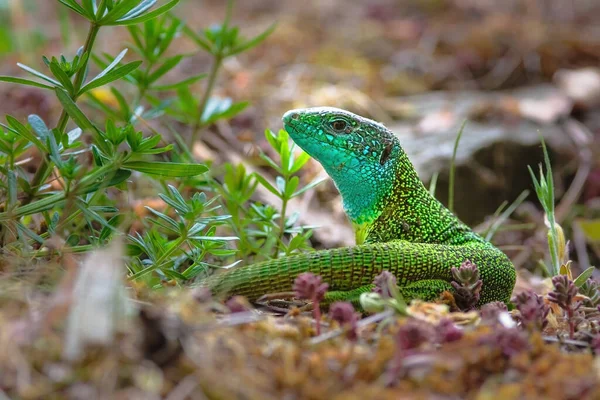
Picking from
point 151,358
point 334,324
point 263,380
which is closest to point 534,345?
point 334,324

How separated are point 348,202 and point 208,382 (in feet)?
6.46

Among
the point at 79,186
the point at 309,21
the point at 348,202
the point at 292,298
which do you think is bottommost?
the point at 292,298

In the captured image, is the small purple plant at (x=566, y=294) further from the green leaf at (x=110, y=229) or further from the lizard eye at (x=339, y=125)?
the green leaf at (x=110, y=229)

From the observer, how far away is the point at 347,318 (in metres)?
2.28

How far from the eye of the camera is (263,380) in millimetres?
1876

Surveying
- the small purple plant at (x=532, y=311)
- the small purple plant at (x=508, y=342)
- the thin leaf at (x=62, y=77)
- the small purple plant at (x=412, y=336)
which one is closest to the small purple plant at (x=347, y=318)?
the small purple plant at (x=412, y=336)

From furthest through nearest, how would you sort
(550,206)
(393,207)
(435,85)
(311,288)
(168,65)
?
(435,85) → (168,65) → (393,207) → (550,206) → (311,288)

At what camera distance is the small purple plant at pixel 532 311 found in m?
2.42

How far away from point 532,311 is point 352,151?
1403 millimetres

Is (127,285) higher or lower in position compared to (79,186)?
lower

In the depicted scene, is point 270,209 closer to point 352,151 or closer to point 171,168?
point 352,151

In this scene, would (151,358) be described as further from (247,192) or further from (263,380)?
(247,192)

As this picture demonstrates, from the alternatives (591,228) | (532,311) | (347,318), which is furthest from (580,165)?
(347,318)

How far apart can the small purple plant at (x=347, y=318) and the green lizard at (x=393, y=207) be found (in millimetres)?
724
